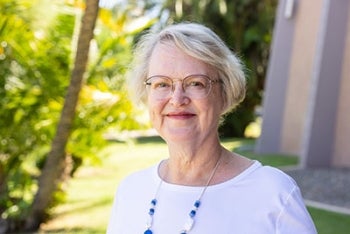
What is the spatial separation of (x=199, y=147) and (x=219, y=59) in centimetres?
32

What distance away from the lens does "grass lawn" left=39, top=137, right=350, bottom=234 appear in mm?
8367

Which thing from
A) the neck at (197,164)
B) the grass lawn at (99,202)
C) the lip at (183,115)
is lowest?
the grass lawn at (99,202)

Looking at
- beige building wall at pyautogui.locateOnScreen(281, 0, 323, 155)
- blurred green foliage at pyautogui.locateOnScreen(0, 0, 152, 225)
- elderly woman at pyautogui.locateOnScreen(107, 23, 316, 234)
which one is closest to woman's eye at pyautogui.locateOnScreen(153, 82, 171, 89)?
elderly woman at pyautogui.locateOnScreen(107, 23, 316, 234)

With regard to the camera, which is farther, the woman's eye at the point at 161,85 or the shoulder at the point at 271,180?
the woman's eye at the point at 161,85

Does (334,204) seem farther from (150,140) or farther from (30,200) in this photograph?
(150,140)

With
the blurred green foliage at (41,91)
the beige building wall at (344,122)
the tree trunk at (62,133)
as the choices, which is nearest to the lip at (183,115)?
the tree trunk at (62,133)

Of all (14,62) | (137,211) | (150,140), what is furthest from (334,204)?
(150,140)

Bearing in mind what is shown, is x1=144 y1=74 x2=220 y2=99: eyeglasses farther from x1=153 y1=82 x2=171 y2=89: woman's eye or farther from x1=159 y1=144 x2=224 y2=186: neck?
x1=159 y1=144 x2=224 y2=186: neck

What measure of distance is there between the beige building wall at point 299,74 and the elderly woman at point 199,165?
15.4 meters

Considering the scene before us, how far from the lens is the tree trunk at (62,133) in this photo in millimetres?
7391

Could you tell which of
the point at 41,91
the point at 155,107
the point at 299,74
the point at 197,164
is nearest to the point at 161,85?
the point at 155,107

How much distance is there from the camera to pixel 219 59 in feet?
7.66

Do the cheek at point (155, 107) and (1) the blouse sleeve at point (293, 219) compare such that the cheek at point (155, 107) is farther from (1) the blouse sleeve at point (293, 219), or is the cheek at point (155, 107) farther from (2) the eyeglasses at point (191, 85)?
(1) the blouse sleeve at point (293, 219)

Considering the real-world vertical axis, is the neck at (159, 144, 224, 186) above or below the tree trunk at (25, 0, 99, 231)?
above
